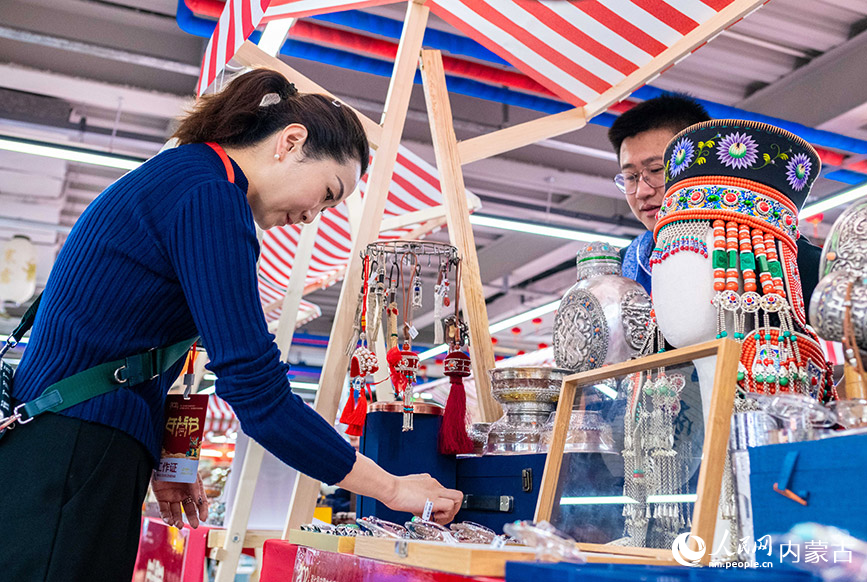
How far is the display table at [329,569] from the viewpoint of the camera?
1.00m

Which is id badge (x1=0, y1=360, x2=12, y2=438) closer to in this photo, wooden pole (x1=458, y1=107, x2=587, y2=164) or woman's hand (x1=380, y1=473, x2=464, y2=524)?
woman's hand (x1=380, y1=473, x2=464, y2=524)

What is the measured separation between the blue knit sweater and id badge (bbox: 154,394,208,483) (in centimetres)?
19

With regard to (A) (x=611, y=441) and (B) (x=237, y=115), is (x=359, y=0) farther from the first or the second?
(A) (x=611, y=441)

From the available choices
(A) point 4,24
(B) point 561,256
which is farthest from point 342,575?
(B) point 561,256

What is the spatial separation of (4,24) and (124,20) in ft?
2.56

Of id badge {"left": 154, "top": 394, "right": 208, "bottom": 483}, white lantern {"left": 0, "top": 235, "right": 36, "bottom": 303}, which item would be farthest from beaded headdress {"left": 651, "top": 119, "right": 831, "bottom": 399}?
white lantern {"left": 0, "top": 235, "right": 36, "bottom": 303}

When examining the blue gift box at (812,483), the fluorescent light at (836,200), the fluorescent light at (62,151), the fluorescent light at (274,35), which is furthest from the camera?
the fluorescent light at (836,200)

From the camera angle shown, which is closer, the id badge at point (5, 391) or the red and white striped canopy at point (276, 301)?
the id badge at point (5, 391)

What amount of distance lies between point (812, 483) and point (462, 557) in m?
0.39

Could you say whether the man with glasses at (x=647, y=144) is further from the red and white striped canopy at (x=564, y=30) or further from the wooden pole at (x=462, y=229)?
the wooden pole at (x=462, y=229)

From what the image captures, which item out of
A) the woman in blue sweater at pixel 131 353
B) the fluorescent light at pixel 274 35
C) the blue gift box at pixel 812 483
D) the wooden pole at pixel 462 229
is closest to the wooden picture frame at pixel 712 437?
the blue gift box at pixel 812 483

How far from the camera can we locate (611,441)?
4.14 feet

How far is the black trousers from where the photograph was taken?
1.26 meters

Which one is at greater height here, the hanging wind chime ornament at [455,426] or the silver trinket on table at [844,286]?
the silver trinket on table at [844,286]
